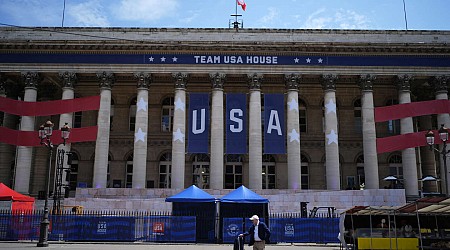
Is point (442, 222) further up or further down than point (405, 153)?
further down

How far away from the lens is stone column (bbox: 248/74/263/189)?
3122 centimetres

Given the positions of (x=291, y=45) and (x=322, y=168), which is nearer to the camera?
(x=291, y=45)

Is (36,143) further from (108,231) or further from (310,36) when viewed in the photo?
(310,36)

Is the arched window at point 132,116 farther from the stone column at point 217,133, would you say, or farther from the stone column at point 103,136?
the stone column at point 217,133

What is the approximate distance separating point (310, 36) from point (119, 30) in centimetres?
1424

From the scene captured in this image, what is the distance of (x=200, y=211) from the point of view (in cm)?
2173

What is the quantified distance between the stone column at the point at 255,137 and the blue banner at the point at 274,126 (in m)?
0.87

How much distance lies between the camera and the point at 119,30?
110 feet

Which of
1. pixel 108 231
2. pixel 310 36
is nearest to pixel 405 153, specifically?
pixel 310 36

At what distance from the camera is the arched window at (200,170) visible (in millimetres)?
35938

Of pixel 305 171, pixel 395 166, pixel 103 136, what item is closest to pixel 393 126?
pixel 395 166

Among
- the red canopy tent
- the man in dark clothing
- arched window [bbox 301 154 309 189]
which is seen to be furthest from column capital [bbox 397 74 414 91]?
the red canopy tent

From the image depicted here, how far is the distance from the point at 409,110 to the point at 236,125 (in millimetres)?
12364

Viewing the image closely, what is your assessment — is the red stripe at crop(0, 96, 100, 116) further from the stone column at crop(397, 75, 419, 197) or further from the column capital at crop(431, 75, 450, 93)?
the column capital at crop(431, 75, 450, 93)
